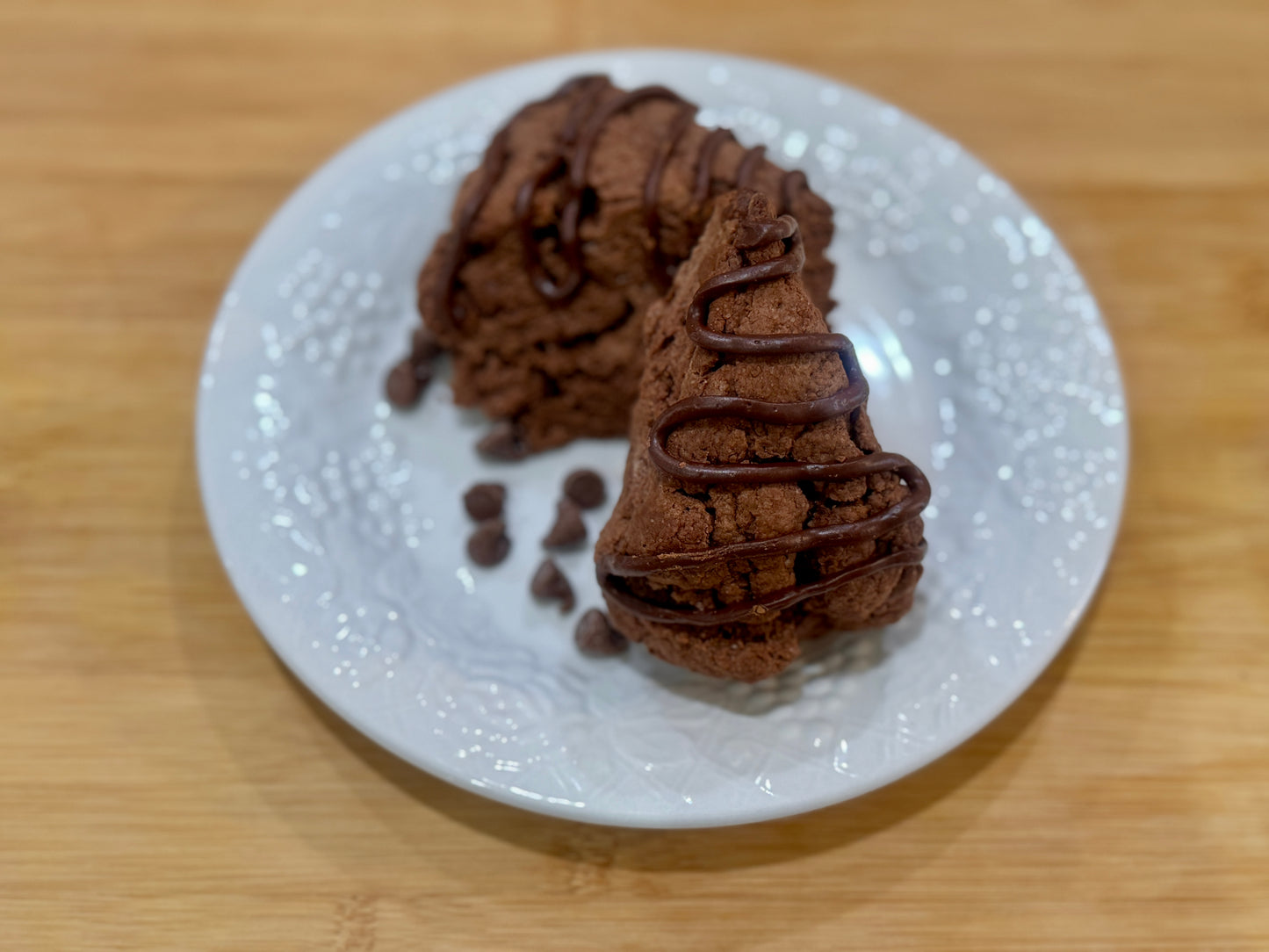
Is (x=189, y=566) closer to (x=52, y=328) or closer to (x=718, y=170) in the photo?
(x=52, y=328)

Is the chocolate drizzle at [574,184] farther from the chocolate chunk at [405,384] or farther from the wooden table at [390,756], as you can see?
the wooden table at [390,756]

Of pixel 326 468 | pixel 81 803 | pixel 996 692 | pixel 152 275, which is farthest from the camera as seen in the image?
pixel 152 275

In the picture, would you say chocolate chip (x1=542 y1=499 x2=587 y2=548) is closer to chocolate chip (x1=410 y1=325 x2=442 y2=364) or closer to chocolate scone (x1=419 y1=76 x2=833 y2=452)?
chocolate scone (x1=419 y1=76 x2=833 y2=452)

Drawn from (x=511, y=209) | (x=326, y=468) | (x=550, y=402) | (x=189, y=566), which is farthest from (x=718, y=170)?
(x=189, y=566)

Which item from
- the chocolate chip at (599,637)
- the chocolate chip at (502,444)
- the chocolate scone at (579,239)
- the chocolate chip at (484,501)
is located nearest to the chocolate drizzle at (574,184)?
the chocolate scone at (579,239)

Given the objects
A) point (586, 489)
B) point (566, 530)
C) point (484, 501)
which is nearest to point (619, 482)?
point (586, 489)

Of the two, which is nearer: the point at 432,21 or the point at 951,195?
the point at 951,195
